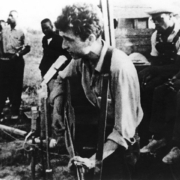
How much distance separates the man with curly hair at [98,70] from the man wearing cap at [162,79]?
128mm

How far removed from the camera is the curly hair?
316cm

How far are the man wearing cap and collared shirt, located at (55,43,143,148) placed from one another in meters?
0.10

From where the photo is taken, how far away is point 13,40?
344 centimetres

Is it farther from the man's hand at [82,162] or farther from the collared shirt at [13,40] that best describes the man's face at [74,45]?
the man's hand at [82,162]

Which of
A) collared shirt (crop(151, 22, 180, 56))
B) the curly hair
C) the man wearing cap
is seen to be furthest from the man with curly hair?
collared shirt (crop(151, 22, 180, 56))

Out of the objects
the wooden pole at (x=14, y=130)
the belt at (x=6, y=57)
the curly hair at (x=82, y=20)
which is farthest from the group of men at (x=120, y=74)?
the wooden pole at (x=14, y=130)

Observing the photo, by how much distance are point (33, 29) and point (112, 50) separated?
2.56ft

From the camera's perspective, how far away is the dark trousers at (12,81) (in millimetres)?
3430

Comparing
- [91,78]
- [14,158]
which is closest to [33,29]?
[91,78]

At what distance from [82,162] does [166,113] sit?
35.9 inches

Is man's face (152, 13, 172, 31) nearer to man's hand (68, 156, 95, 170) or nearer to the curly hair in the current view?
the curly hair

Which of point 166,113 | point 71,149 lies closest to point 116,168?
point 71,149

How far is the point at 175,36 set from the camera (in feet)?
10.8

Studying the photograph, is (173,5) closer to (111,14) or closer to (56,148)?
(111,14)
